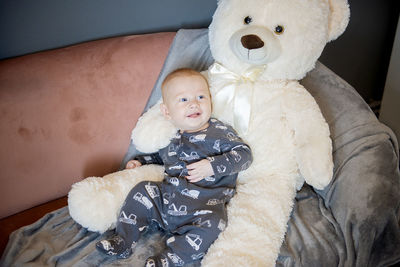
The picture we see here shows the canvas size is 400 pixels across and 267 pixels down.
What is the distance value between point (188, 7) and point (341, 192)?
1111 mm

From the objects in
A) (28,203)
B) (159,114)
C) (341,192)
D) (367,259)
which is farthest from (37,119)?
(367,259)

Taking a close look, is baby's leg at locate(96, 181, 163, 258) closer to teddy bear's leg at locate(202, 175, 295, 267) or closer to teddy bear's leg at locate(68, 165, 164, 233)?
teddy bear's leg at locate(68, 165, 164, 233)

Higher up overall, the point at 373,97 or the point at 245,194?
the point at 245,194

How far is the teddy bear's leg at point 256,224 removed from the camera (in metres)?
1.05

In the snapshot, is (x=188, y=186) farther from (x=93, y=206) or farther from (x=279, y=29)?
(x=279, y=29)

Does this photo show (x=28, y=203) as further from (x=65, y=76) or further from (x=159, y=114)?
(x=159, y=114)

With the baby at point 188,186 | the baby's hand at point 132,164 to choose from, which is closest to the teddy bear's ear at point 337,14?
the baby at point 188,186

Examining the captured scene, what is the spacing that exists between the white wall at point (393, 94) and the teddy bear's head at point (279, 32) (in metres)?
0.82

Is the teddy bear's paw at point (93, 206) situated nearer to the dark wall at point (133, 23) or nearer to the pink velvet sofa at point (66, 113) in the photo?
the pink velvet sofa at point (66, 113)

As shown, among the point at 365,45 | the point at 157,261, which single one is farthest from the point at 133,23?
the point at 365,45

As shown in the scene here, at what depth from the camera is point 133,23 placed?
164cm

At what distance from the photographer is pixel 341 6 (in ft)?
4.08

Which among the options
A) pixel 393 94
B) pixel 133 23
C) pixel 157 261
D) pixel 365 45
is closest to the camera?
pixel 157 261

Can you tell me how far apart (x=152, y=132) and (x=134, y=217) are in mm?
335
